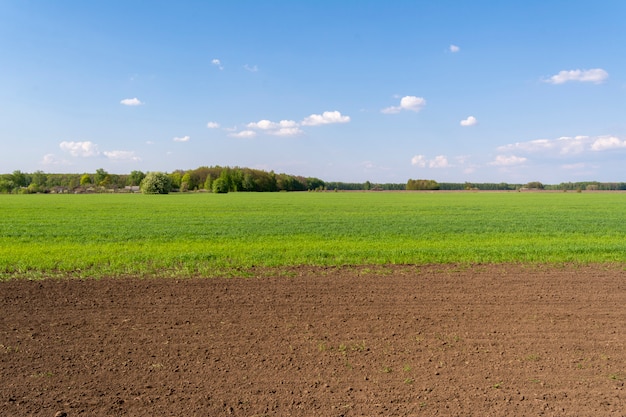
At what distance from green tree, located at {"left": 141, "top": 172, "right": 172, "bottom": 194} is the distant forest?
44.3 ft

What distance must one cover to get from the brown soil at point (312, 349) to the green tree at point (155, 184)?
313 ft

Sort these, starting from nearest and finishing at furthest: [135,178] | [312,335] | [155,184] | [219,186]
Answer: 1. [312,335]
2. [155,184]
3. [219,186]
4. [135,178]

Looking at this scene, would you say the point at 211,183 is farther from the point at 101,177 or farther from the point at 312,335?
the point at 312,335

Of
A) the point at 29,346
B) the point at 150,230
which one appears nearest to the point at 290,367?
the point at 29,346

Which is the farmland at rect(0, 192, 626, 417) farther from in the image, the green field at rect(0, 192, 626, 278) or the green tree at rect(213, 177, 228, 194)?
the green tree at rect(213, 177, 228, 194)

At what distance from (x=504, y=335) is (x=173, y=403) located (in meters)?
4.88

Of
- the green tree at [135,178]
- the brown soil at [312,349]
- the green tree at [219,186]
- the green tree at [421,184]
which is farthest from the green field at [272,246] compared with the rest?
the green tree at [135,178]

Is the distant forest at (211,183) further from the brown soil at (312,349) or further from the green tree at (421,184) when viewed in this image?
the brown soil at (312,349)

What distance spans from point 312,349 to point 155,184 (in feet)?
334

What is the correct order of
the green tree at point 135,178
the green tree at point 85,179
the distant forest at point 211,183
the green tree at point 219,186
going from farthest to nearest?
the green tree at point 85,179
the green tree at point 135,178
the distant forest at point 211,183
the green tree at point 219,186

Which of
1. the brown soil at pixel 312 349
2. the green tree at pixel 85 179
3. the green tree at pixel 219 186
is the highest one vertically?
the green tree at pixel 85 179

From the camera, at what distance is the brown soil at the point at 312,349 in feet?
15.7

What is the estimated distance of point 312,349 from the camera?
619 centimetres

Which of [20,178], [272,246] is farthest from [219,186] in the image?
[272,246]
